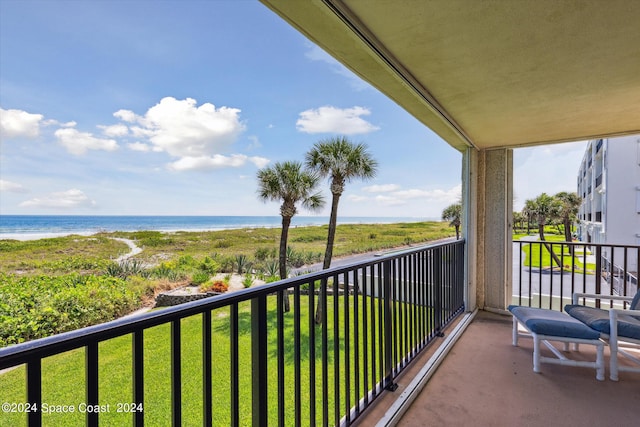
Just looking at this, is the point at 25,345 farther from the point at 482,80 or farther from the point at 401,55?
the point at 482,80

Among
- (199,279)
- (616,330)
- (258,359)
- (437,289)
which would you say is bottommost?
(199,279)

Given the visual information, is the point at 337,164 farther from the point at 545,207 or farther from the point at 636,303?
the point at 545,207

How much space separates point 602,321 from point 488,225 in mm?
1493

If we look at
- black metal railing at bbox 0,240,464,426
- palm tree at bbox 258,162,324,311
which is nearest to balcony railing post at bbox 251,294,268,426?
black metal railing at bbox 0,240,464,426

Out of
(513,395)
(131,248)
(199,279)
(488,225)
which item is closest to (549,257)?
(488,225)

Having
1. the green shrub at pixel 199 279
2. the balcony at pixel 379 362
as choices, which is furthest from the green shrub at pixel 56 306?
the balcony at pixel 379 362

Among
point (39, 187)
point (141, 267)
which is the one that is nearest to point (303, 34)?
point (141, 267)

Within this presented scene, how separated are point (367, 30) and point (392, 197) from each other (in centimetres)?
2716

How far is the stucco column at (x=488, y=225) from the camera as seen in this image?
3.32 meters

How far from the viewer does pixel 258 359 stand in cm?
97

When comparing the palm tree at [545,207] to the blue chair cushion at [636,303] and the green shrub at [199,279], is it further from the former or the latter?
the green shrub at [199,279]

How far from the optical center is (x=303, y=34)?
51.2 inches

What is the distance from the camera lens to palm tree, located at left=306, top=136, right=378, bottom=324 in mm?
6738

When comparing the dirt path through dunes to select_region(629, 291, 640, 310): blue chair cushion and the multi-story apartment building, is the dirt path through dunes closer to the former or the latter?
select_region(629, 291, 640, 310): blue chair cushion
